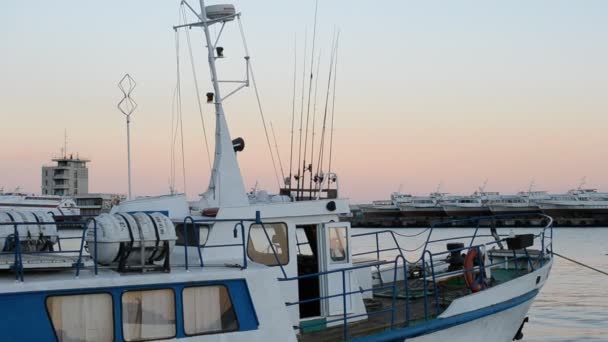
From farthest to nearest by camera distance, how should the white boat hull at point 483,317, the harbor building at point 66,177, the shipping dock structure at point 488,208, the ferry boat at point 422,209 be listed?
the harbor building at point 66,177 < the ferry boat at point 422,209 < the shipping dock structure at point 488,208 < the white boat hull at point 483,317

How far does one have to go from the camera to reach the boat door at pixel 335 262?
13.2m

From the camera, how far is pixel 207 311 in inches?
424

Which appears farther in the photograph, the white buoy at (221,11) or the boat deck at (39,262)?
the white buoy at (221,11)

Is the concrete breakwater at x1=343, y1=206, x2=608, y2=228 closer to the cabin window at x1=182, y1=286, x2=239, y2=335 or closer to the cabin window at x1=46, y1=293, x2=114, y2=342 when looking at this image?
the cabin window at x1=182, y1=286, x2=239, y2=335

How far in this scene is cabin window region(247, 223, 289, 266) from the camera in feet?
41.6

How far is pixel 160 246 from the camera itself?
417 inches

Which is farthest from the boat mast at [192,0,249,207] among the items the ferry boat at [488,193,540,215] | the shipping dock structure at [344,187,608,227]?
the ferry boat at [488,193,540,215]

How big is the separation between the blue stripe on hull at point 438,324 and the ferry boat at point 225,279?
25 millimetres

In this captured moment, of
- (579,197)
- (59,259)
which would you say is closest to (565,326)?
(59,259)

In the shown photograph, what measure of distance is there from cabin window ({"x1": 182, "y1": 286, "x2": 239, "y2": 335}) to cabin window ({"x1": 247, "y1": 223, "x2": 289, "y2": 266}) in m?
1.79

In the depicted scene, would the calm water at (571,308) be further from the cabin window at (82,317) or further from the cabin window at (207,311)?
the cabin window at (82,317)

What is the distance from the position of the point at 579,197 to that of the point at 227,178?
113m

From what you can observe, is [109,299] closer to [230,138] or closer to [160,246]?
[160,246]

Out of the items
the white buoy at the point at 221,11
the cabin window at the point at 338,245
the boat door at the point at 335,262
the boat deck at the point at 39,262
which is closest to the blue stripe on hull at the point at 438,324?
the boat door at the point at 335,262
